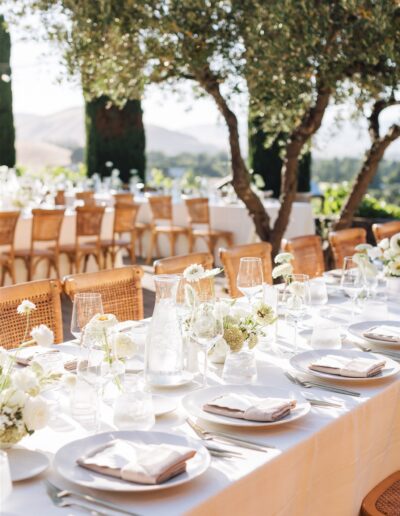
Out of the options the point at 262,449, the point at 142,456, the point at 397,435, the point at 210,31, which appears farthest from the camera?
the point at 210,31

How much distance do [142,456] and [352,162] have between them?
2480 cm

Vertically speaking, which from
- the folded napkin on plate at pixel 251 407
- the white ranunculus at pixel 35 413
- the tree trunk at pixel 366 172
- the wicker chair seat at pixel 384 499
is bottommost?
the wicker chair seat at pixel 384 499

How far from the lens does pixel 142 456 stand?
1622 mm

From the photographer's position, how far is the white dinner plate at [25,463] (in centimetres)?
161

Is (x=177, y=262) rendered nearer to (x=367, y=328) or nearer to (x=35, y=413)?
(x=367, y=328)

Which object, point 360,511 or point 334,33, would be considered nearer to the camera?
point 360,511

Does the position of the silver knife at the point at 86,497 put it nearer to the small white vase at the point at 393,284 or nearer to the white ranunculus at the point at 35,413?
the white ranunculus at the point at 35,413

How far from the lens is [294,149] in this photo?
234 inches

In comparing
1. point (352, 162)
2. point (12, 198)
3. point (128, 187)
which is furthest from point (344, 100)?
point (352, 162)

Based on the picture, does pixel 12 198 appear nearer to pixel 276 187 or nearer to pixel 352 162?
pixel 276 187

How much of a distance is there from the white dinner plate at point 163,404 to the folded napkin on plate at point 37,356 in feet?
1.33

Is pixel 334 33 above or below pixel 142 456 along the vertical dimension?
above

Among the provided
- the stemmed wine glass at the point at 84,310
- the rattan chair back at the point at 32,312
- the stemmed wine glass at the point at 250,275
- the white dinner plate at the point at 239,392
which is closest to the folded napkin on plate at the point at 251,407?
the white dinner plate at the point at 239,392

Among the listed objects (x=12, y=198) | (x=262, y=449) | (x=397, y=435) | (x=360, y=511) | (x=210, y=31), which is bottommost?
(x=360, y=511)
